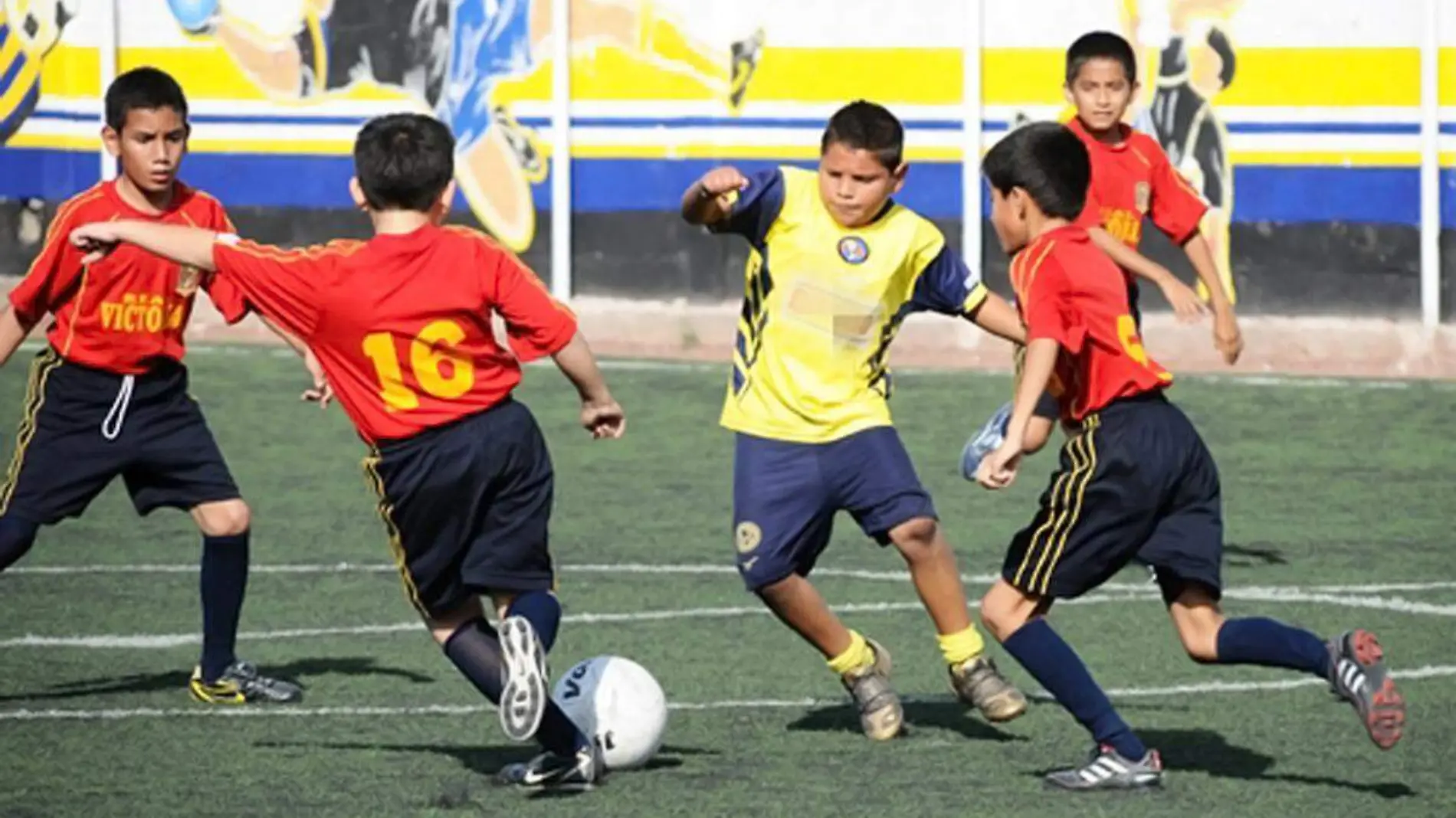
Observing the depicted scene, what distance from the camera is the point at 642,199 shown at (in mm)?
19594

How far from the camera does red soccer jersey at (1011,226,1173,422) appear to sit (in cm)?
762

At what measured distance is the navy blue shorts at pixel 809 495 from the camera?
8.34 m

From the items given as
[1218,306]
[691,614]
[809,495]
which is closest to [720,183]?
[809,495]

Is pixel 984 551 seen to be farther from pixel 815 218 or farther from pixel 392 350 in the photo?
pixel 392 350

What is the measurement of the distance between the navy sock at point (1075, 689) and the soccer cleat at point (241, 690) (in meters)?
2.41

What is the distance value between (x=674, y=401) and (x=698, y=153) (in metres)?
3.15

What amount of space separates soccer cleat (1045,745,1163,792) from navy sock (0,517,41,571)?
323cm

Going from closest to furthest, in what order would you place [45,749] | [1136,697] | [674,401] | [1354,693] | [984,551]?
[1354,693], [45,749], [1136,697], [984,551], [674,401]

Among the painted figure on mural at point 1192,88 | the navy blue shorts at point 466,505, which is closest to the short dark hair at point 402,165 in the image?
the navy blue shorts at point 466,505

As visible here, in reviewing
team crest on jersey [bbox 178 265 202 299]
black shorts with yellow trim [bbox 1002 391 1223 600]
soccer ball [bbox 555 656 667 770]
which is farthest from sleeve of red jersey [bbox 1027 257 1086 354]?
team crest on jersey [bbox 178 265 202 299]

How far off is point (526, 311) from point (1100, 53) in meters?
3.95

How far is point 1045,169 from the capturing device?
7.86 meters

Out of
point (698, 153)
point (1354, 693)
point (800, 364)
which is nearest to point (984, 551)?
point (800, 364)

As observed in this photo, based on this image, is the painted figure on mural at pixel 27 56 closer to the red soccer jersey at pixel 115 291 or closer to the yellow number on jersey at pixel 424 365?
the red soccer jersey at pixel 115 291
